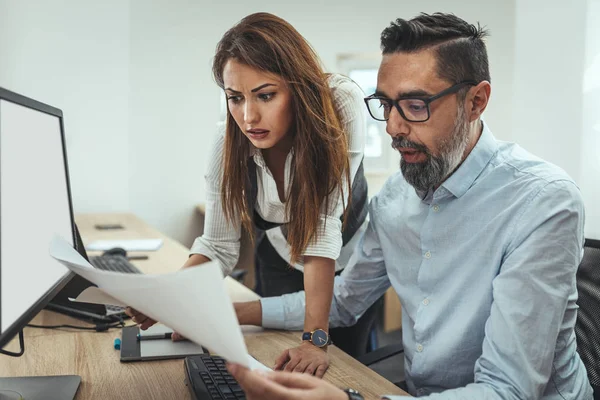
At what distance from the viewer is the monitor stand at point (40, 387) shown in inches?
37.2

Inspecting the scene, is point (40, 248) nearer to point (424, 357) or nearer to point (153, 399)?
point (153, 399)

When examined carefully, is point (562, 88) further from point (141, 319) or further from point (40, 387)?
point (40, 387)

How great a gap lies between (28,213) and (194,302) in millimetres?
346

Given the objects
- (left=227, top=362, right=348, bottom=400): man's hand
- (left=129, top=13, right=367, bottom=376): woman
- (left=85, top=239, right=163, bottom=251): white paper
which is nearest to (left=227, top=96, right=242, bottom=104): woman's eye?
(left=129, top=13, right=367, bottom=376): woman

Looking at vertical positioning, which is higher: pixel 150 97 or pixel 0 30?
pixel 0 30

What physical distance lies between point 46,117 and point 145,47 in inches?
121

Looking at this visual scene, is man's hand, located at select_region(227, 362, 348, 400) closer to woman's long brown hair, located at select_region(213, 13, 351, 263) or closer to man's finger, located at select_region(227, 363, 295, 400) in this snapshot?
man's finger, located at select_region(227, 363, 295, 400)

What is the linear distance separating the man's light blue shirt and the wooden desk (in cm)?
11

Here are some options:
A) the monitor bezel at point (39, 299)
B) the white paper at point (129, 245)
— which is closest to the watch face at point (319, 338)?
the monitor bezel at point (39, 299)

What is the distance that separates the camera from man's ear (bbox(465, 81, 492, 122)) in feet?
3.79

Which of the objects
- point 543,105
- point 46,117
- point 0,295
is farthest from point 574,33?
point 0,295

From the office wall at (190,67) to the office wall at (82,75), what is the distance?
114 mm

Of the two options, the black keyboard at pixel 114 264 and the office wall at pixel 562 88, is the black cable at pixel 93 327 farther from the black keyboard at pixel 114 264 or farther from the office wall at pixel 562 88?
the office wall at pixel 562 88

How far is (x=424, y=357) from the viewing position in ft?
3.86
